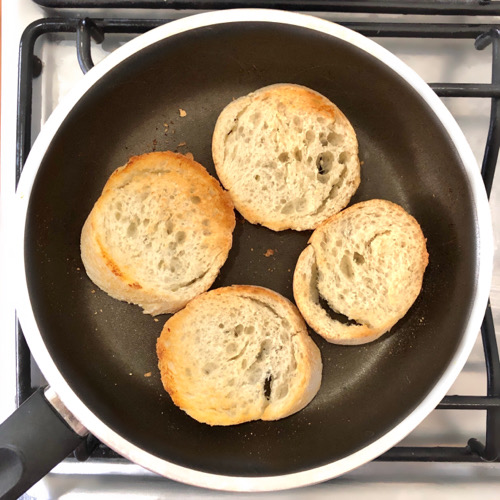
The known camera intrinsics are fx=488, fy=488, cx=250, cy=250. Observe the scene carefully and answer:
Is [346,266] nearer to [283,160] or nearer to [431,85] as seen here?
[283,160]

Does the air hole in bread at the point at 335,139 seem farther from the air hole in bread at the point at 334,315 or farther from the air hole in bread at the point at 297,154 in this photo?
the air hole in bread at the point at 334,315

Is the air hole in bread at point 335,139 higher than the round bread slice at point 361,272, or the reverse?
the air hole in bread at point 335,139

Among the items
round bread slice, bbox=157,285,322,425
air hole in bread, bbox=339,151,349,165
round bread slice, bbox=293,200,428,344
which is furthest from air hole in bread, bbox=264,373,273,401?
air hole in bread, bbox=339,151,349,165

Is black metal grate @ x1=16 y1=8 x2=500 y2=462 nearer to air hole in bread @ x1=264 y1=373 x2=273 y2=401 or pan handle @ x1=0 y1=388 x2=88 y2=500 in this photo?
pan handle @ x1=0 y1=388 x2=88 y2=500

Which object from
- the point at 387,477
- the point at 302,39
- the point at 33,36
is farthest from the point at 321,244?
the point at 33,36

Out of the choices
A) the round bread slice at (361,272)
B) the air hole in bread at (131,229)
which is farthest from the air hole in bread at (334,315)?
the air hole in bread at (131,229)

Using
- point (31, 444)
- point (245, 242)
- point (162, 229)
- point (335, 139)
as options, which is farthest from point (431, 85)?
point (31, 444)
